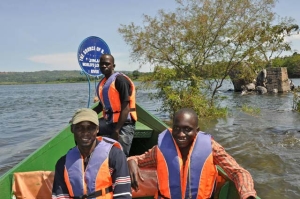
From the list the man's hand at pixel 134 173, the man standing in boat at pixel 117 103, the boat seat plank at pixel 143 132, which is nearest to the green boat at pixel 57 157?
the boat seat plank at pixel 143 132

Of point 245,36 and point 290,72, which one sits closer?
point 245,36

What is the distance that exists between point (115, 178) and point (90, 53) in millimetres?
4066

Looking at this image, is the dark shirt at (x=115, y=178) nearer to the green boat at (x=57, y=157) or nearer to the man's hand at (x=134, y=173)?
the man's hand at (x=134, y=173)

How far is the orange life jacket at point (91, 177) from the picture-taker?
2.48 meters

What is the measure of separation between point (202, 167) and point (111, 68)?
189 centimetres

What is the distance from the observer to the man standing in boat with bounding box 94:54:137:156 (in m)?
3.76

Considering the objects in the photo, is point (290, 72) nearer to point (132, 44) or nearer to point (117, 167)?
point (132, 44)

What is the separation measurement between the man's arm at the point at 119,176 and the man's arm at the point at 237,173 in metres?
0.75

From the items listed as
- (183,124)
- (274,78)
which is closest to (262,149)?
(183,124)

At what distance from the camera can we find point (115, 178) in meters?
2.48

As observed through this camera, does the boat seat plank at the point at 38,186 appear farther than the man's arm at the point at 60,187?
Yes

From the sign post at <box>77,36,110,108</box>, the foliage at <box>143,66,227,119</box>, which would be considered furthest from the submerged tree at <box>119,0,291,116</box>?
the sign post at <box>77,36,110,108</box>

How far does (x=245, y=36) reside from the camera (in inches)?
488

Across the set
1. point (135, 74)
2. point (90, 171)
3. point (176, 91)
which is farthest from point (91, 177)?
point (135, 74)
